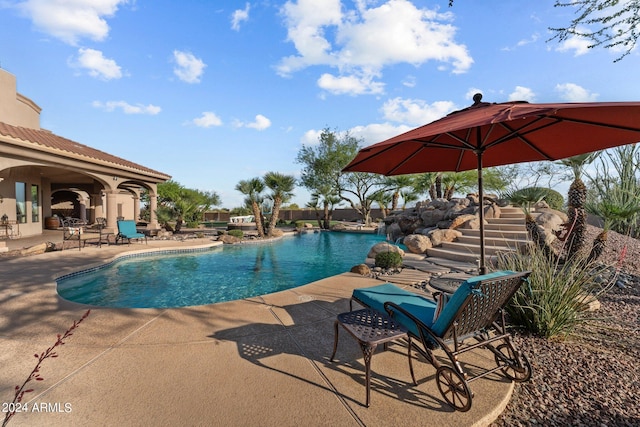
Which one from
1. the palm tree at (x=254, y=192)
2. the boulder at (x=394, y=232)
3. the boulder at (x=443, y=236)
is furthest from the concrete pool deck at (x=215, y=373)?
the palm tree at (x=254, y=192)

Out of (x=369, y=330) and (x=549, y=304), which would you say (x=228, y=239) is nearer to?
(x=369, y=330)

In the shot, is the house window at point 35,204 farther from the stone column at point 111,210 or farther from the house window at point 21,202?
the stone column at point 111,210

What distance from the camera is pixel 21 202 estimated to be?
13281 millimetres

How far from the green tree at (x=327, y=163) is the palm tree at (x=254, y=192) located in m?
9.22

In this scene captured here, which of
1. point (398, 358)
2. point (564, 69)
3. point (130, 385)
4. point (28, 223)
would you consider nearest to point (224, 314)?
A: point (130, 385)

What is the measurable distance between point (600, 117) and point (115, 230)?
17.5 metres

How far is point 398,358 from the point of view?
2797 mm

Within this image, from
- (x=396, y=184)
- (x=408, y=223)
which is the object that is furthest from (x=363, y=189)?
(x=408, y=223)

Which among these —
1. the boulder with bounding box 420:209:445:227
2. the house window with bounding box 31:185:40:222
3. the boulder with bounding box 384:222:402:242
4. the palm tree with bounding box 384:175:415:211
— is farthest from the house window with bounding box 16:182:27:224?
the palm tree with bounding box 384:175:415:211

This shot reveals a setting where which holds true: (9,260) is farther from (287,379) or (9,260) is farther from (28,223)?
(287,379)

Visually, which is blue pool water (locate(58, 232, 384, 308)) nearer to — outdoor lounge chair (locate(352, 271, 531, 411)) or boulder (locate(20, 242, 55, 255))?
boulder (locate(20, 242, 55, 255))

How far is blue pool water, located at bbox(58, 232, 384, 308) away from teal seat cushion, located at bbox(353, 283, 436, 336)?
3990mm

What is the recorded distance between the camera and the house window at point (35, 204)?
555 inches

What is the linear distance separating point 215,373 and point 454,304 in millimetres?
2161
